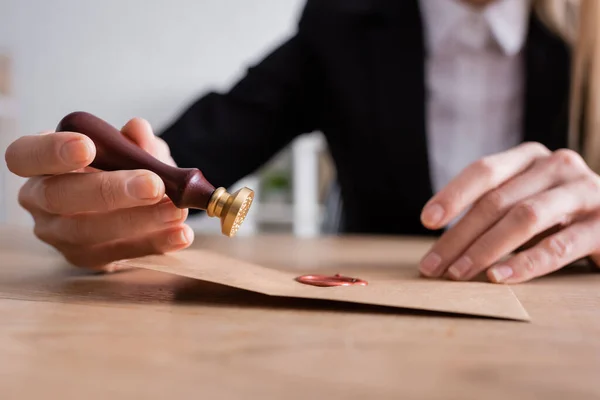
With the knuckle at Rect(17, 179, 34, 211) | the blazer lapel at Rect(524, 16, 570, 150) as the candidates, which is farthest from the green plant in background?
the knuckle at Rect(17, 179, 34, 211)

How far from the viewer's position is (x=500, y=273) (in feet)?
1.61

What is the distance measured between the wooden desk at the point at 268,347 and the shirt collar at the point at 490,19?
29.6 inches

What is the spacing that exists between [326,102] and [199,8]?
2.72 metres

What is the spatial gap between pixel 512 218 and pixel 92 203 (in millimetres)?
362

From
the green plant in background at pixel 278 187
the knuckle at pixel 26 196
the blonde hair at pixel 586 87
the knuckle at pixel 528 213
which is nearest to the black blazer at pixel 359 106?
the blonde hair at pixel 586 87

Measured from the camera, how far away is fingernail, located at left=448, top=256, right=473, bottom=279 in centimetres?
51

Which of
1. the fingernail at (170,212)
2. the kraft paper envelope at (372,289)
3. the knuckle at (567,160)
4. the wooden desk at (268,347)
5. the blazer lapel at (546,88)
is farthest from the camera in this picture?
the blazer lapel at (546,88)

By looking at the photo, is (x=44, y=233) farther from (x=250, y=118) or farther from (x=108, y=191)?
(x=250, y=118)

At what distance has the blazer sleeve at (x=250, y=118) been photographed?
3.61 feet

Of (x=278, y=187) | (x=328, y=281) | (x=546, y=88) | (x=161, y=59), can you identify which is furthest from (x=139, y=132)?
(x=161, y=59)

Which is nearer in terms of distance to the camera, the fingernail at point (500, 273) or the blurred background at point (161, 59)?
the fingernail at point (500, 273)

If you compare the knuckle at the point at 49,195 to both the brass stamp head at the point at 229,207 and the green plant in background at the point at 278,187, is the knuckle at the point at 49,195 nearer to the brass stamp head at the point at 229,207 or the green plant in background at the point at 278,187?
the brass stamp head at the point at 229,207

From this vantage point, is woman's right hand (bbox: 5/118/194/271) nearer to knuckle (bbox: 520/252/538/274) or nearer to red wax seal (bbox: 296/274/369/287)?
red wax seal (bbox: 296/274/369/287)

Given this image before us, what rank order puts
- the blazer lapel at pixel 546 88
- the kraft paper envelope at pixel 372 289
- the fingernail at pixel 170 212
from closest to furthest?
the kraft paper envelope at pixel 372 289 < the fingernail at pixel 170 212 < the blazer lapel at pixel 546 88
